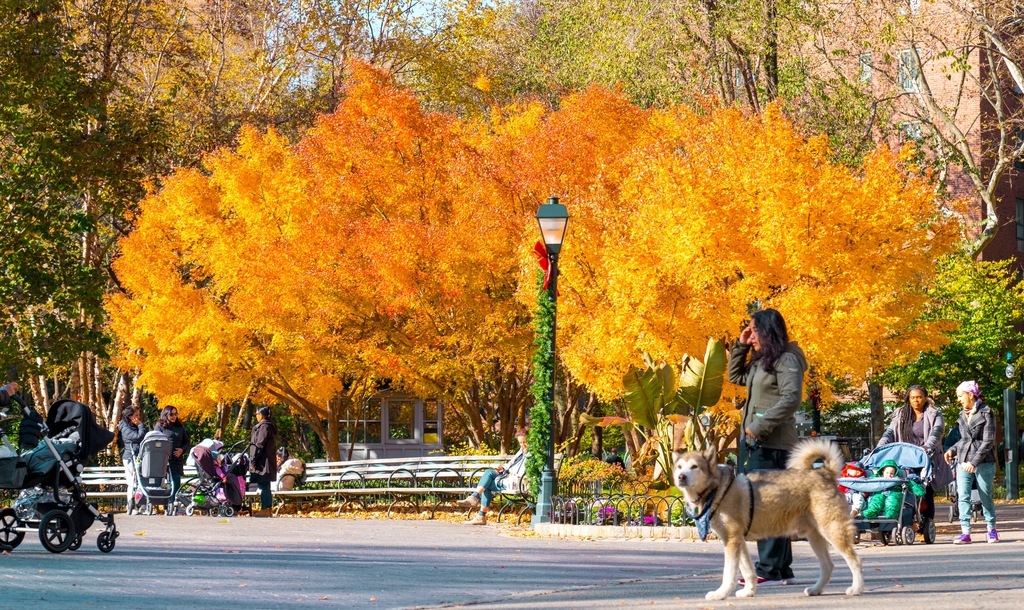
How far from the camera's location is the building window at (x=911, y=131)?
101 feet

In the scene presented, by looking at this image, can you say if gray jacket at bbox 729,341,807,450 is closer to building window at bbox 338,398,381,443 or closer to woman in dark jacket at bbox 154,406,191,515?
woman in dark jacket at bbox 154,406,191,515

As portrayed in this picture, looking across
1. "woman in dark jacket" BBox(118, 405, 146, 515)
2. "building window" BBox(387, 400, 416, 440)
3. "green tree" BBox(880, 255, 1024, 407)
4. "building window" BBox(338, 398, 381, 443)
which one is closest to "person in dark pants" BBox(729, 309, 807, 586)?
"woman in dark jacket" BBox(118, 405, 146, 515)

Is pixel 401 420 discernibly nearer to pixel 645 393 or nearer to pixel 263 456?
pixel 263 456

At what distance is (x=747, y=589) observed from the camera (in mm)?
8492

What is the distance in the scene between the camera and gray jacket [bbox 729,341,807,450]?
8922mm

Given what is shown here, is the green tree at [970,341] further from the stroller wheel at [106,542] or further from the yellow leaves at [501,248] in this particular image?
the stroller wheel at [106,542]

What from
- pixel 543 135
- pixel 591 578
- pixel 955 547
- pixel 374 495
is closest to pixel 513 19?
pixel 543 135

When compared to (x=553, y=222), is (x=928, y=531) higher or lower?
lower

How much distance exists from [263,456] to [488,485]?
4645mm

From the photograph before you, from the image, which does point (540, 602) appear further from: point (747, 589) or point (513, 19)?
point (513, 19)

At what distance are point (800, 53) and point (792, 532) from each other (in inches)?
868

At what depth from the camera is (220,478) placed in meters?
21.6

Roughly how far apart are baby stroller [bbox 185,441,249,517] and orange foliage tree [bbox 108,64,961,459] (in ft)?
9.87

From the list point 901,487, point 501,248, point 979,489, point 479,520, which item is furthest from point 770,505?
point 501,248
